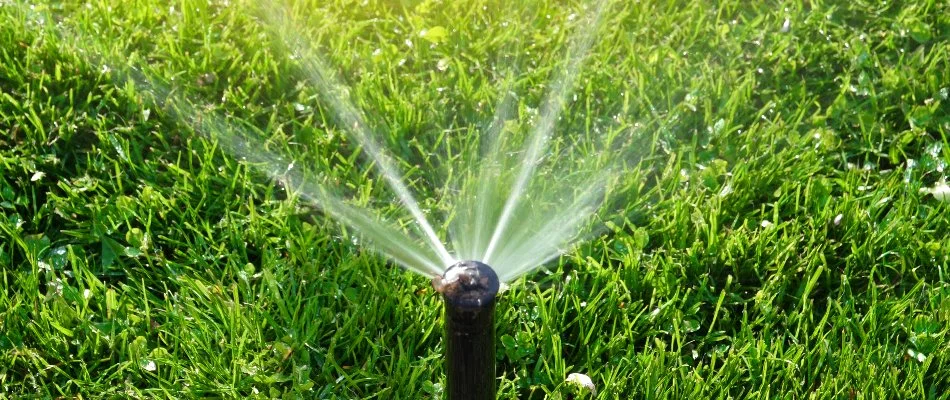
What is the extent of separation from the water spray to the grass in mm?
549

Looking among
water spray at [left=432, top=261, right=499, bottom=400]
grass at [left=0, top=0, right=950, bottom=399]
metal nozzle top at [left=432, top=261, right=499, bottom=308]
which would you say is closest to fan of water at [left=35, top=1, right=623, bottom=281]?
grass at [left=0, top=0, right=950, bottom=399]

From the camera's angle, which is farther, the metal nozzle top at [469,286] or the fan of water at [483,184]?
the fan of water at [483,184]

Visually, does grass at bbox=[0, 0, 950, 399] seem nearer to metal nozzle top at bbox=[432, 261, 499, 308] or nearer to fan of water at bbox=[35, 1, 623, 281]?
fan of water at bbox=[35, 1, 623, 281]

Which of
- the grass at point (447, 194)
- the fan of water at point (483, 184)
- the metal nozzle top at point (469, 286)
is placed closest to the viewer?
the metal nozzle top at point (469, 286)

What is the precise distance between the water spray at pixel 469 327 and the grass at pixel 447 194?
549 millimetres

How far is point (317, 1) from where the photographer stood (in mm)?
3957

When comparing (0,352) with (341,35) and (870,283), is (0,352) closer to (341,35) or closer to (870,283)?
(341,35)

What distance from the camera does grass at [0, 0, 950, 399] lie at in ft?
9.02

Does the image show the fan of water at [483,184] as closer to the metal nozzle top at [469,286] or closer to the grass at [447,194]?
the grass at [447,194]

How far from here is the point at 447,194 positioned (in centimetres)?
325

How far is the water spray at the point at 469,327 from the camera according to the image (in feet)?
6.37

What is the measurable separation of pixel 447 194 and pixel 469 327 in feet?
4.12

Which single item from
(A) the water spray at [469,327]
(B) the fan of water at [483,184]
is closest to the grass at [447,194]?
(B) the fan of water at [483,184]

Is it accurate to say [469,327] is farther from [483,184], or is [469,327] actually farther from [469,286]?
[483,184]
